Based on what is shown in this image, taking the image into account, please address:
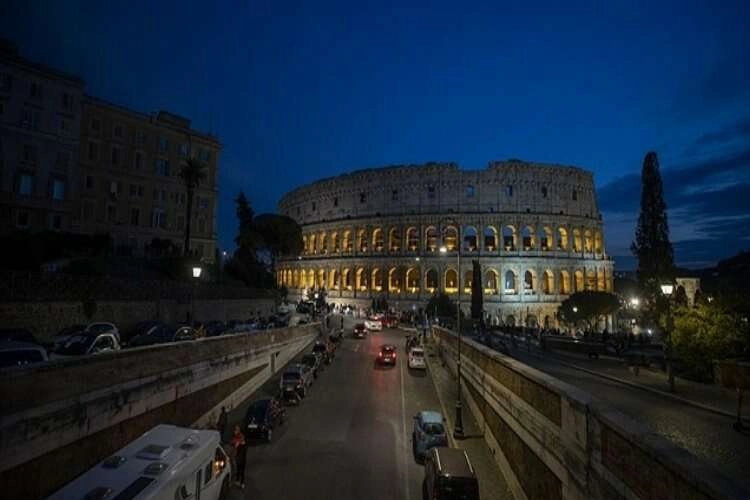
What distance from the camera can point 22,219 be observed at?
34.9m

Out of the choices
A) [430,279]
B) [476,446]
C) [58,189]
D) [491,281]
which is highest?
[58,189]

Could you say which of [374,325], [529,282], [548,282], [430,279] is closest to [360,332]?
[374,325]

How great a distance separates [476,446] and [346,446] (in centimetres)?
481

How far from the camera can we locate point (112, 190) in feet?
139

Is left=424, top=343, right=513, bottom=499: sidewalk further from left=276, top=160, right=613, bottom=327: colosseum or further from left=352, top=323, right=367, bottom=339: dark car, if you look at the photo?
left=276, top=160, right=613, bottom=327: colosseum

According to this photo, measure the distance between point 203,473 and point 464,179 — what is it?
71.2m

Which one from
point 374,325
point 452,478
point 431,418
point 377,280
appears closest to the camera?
point 452,478

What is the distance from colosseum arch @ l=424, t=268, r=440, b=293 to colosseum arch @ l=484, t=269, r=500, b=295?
27.6ft

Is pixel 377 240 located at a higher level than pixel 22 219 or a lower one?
higher

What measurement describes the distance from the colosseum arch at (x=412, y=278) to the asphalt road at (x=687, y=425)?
53.4 meters

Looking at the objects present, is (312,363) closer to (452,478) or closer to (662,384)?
(452,478)

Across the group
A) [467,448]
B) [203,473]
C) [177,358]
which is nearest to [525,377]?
[467,448]

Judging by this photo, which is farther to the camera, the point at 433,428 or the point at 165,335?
the point at 165,335

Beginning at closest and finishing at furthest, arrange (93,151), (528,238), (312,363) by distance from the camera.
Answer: (312,363) → (93,151) → (528,238)
